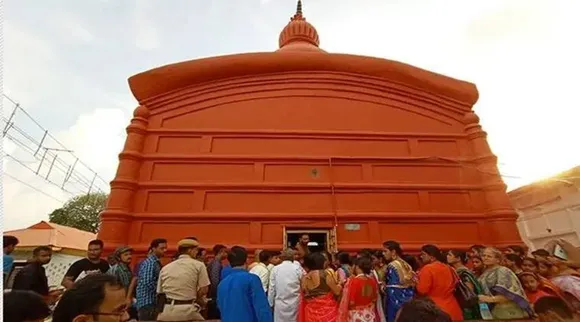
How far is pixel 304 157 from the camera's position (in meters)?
7.42

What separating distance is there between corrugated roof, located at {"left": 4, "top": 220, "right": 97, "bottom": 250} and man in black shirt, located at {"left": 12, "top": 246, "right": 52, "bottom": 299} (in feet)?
40.6

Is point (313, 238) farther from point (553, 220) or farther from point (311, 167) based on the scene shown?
point (553, 220)

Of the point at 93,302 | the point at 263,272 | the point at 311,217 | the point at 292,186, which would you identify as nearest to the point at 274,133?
the point at 292,186

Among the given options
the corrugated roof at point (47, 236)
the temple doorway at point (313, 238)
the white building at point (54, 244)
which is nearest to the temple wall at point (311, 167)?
the temple doorway at point (313, 238)

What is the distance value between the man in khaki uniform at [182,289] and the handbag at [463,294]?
2888 mm

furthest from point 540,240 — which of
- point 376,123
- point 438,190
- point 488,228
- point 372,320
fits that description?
point 372,320

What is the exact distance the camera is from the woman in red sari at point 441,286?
3.77 meters

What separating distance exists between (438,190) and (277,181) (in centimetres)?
348

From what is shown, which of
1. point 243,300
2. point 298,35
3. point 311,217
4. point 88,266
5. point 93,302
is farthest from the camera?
point 298,35

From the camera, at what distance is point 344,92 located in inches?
330

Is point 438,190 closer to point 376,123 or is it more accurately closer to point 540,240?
point 376,123

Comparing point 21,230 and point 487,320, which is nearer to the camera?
point 487,320

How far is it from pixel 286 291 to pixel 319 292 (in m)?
0.49

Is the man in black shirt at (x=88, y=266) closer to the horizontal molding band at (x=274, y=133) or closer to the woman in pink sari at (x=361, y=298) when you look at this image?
the woman in pink sari at (x=361, y=298)
